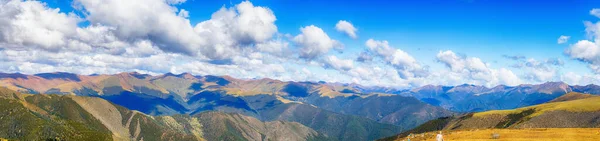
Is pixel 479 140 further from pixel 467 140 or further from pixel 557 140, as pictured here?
pixel 557 140

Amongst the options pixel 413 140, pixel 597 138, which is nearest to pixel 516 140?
pixel 597 138

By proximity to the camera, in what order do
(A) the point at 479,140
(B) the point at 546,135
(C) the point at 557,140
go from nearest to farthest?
(C) the point at 557,140, (A) the point at 479,140, (B) the point at 546,135

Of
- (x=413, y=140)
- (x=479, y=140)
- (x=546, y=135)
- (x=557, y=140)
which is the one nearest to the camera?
(x=557, y=140)

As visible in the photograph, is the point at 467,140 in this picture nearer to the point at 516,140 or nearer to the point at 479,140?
the point at 479,140

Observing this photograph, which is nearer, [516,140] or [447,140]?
[516,140]

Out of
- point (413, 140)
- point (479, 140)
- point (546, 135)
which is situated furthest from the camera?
point (413, 140)

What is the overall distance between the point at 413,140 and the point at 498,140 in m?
30.0

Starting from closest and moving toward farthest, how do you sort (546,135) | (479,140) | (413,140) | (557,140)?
(557,140) → (479,140) → (546,135) → (413,140)

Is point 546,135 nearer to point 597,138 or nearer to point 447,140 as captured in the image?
point 597,138

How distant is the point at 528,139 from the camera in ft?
244

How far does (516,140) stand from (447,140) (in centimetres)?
1289

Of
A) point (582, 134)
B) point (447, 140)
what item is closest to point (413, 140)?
point (447, 140)

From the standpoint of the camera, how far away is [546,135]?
267 ft

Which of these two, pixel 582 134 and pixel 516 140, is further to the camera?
pixel 582 134
